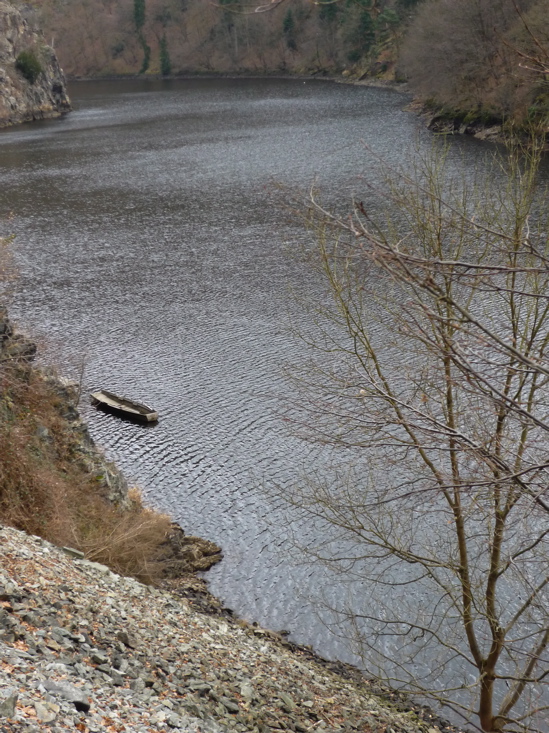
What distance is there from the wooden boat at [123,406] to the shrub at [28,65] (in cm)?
7302

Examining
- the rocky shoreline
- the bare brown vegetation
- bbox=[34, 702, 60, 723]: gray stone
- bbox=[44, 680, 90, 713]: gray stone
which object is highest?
the bare brown vegetation

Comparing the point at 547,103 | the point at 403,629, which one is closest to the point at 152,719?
the point at 403,629

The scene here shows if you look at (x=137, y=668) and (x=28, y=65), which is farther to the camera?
(x=28, y=65)

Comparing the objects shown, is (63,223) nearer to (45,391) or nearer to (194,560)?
(45,391)

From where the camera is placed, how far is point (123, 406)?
66.0ft

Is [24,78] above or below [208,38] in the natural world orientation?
below

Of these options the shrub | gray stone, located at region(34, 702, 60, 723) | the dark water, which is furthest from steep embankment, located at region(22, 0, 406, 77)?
gray stone, located at region(34, 702, 60, 723)

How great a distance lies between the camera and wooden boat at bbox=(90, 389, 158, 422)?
19.8m

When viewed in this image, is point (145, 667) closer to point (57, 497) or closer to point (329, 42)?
point (57, 497)

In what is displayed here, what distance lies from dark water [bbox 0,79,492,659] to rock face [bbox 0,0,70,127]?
824 inches

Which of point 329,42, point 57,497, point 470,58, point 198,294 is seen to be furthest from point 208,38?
point 57,497

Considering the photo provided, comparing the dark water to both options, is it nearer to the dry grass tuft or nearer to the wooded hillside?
the dry grass tuft

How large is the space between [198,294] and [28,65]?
6685 cm

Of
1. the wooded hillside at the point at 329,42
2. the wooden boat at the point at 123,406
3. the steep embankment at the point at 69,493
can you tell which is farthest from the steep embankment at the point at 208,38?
the steep embankment at the point at 69,493
